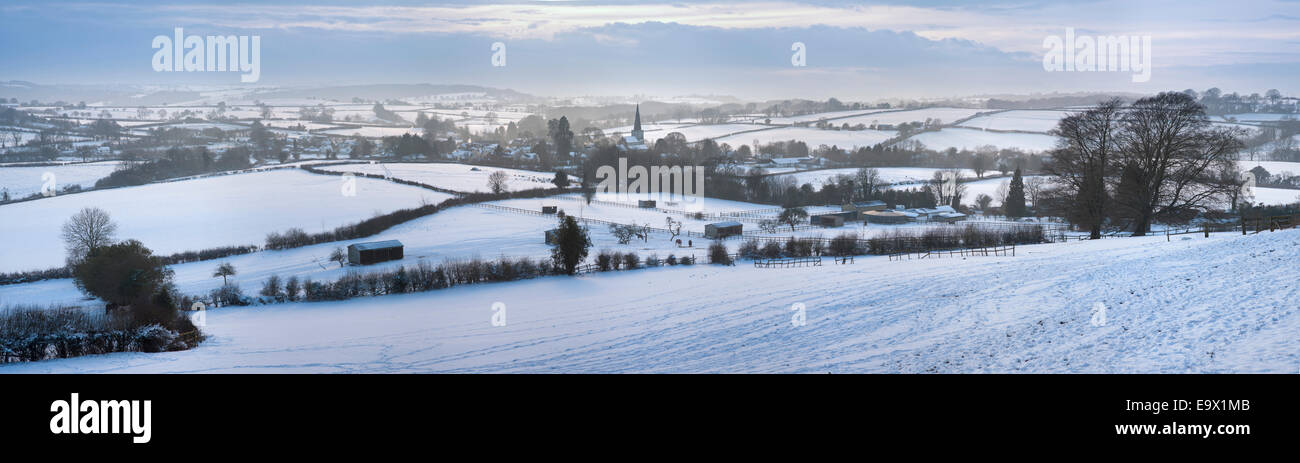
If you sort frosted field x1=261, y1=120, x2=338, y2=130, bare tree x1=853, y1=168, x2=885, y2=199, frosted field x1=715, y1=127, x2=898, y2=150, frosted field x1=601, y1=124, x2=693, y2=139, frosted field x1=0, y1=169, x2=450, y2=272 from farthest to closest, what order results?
frosted field x1=601, y1=124, x2=693, y2=139 < frosted field x1=261, y1=120, x2=338, y2=130 < frosted field x1=715, y1=127, x2=898, y2=150 < bare tree x1=853, y1=168, x2=885, y2=199 < frosted field x1=0, y1=169, x2=450, y2=272

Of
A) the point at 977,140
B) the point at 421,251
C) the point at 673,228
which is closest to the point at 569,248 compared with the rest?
the point at 421,251

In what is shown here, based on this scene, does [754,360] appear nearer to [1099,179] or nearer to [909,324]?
[909,324]

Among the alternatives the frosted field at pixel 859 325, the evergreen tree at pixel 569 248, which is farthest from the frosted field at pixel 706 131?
the frosted field at pixel 859 325

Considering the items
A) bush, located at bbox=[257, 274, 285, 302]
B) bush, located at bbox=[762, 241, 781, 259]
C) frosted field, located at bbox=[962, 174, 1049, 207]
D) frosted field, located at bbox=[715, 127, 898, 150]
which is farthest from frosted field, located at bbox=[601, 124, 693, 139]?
bush, located at bbox=[257, 274, 285, 302]

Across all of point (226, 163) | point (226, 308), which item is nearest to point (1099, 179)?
point (226, 308)

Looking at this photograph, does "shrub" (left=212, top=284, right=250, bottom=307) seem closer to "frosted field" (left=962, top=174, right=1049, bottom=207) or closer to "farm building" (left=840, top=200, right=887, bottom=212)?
"farm building" (left=840, top=200, right=887, bottom=212)

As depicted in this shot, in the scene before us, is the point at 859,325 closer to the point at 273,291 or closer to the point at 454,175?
the point at 273,291
